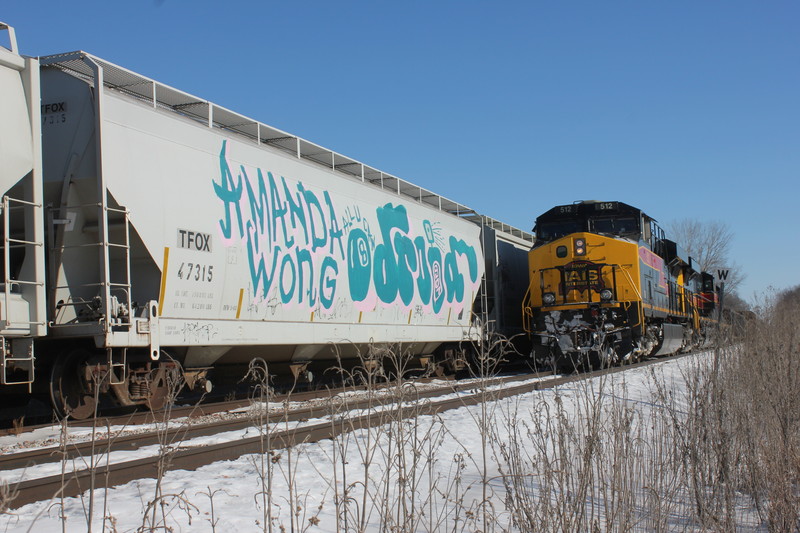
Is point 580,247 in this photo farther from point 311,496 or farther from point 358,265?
point 311,496

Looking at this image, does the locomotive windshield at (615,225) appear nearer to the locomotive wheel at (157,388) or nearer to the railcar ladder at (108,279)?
the locomotive wheel at (157,388)

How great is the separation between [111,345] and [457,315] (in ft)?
31.8

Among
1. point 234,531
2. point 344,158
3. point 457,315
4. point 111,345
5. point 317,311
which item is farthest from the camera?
point 457,315

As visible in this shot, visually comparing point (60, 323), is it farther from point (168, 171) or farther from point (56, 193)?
point (168, 171)

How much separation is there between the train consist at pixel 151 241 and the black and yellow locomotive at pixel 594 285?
510 cm

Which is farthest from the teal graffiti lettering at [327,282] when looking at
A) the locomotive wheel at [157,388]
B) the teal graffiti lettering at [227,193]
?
the locomotive wheel at [157,388]

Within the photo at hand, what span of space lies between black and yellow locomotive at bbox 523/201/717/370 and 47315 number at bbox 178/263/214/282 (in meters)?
7.84

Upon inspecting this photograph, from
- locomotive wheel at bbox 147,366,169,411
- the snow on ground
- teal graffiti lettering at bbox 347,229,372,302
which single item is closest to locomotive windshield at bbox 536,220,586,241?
teal graffiti lettering at bbox 347,229,372,302

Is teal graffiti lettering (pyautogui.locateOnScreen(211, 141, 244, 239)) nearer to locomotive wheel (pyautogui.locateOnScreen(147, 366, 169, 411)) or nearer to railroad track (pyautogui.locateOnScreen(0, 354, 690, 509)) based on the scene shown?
locomotive wheel (pyautogui.locateOnScreen(147, 366, 169, 411))

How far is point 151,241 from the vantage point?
873 cm

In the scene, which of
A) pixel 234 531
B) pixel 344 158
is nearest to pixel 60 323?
pixel 234 531

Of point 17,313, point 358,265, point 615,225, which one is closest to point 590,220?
point 615,225

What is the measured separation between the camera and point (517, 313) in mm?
20266

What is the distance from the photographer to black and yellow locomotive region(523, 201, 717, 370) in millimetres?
15500
